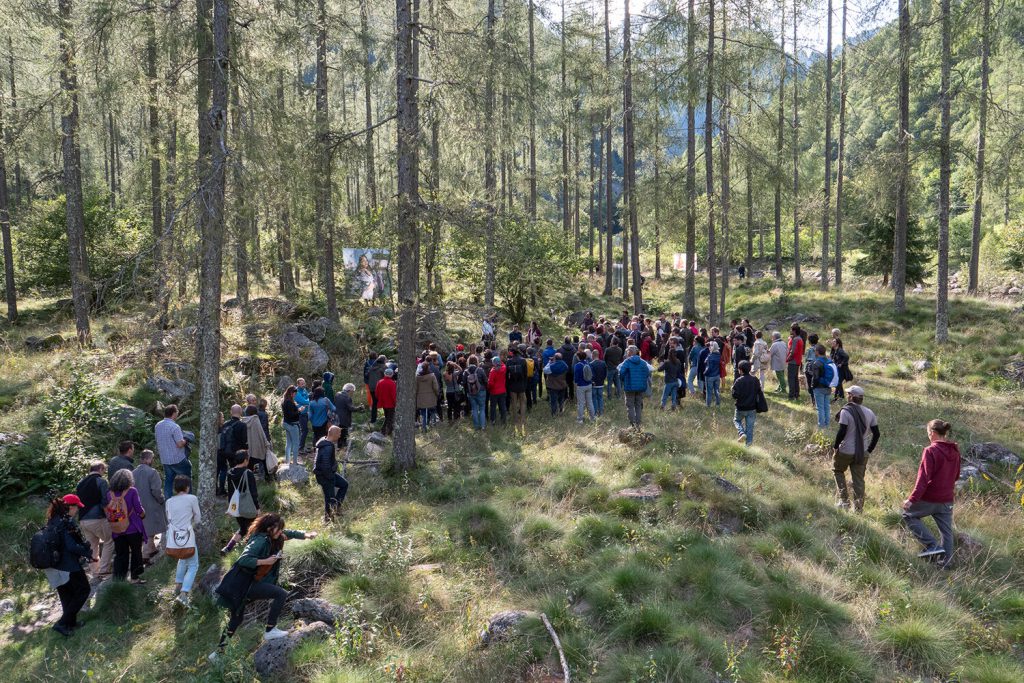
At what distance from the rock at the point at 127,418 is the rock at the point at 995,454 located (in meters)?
15.3

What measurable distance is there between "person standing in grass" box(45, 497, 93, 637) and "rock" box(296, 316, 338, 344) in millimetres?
11548

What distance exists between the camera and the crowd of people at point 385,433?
22.6 feet

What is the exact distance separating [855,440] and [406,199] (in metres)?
7.41

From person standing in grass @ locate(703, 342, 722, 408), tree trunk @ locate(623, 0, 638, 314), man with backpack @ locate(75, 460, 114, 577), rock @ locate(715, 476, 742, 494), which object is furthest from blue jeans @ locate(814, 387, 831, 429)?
man with backpack @ locate(75, 460, 114, 577)

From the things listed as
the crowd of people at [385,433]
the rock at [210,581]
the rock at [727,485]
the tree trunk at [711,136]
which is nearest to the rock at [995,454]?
the crowd of people at [385,433]

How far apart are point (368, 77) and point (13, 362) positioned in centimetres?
1078

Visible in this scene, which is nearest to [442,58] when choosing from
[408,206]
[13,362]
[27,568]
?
[408,206]

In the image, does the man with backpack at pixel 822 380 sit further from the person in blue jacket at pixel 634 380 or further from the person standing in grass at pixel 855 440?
the person standing in grass at pixel 855 440

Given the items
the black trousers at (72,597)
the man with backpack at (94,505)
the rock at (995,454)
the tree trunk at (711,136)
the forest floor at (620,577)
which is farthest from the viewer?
the tree trunk at (711,136)

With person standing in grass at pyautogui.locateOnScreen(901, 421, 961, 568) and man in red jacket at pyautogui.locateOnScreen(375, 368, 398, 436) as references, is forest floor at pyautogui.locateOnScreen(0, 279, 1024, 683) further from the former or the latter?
man in red jacket at pyautogui.locateOnScreen(375, 368, 398, 436)

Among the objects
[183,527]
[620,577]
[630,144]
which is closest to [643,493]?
[620,577]

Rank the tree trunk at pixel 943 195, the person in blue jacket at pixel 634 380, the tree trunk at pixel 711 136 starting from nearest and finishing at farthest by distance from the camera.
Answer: the person in blue jacket at pixel 634 380, the tree trunk at pixel 943 195, the tree trunk at pixel 711 136

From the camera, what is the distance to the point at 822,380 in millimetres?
11602

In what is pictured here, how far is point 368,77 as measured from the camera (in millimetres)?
11203
